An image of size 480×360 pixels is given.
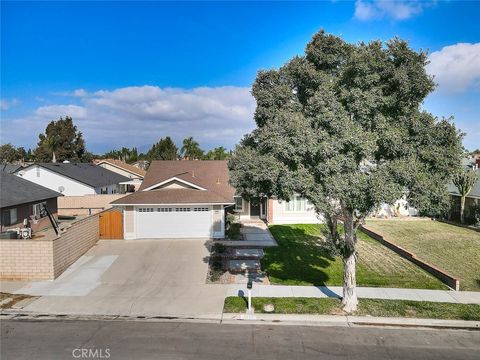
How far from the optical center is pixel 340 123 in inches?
449

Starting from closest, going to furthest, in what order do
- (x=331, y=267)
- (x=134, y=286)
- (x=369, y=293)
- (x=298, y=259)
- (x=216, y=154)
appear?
1. (x=369, y=293)
2. (x=134, y=286)
3. (x=331, y=267)
4. (x=298, y=259)
5. (x=216, y=154)

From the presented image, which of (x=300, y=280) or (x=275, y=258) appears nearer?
(x=300, y=280)

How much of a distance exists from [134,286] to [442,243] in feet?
63.0

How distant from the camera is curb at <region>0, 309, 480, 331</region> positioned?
1231 centimetres

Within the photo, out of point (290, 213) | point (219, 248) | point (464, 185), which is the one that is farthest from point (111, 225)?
point (464, 185)

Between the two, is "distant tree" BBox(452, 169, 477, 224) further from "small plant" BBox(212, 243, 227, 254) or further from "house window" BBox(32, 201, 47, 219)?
"house window" BBox(32, 201, 47, 219)

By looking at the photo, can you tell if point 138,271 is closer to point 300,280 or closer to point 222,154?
point 300,280

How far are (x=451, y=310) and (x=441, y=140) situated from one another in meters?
6.32

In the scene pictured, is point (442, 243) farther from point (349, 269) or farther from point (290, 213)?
point (349, 269)

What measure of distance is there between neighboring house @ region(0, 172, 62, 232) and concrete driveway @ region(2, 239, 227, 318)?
6354 mm

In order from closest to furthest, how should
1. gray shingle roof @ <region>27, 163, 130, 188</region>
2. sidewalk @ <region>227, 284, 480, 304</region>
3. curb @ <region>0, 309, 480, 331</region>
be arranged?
curb @ <region>0, 309, 480, 331</region> < sidewalk @ <region>227, 284, 480, 304</region> < gray shingle roof @ <region>27, 163, 130, 188</region>

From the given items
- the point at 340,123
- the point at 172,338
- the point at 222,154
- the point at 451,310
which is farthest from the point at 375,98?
the point at 222,154

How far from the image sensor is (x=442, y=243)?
23734 millimetres

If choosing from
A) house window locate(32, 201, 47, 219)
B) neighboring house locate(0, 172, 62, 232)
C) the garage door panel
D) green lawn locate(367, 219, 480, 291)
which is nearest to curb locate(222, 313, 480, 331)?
green lawn locate(367, 219, 480, 291)
